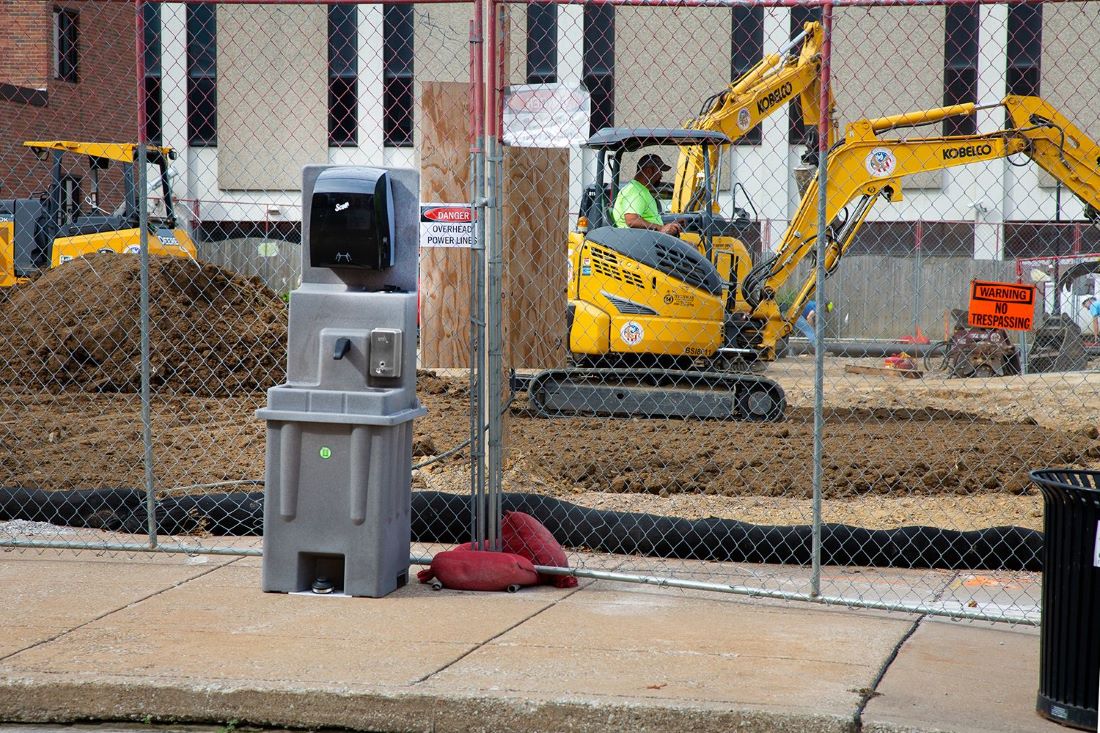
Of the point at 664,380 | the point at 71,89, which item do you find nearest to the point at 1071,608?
the point at 664,380

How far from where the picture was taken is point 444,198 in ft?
24.5

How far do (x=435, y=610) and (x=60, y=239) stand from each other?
15.6m

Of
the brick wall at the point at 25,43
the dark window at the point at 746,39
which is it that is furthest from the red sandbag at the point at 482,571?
the brick wall at the point at 25,43

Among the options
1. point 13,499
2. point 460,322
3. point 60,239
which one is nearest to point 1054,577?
point 460,322

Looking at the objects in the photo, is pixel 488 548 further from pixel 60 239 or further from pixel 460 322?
pixel 60 239

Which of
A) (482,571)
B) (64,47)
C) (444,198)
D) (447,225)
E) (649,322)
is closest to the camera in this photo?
(482,571)

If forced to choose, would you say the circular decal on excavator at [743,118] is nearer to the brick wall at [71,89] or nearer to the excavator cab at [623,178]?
the excavator cab at [623,178]

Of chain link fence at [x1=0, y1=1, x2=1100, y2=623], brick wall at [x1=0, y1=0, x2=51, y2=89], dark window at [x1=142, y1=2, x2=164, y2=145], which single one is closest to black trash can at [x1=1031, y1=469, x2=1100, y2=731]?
chain link fence at [x1=0, y1=1, x2=1100, y2=623]

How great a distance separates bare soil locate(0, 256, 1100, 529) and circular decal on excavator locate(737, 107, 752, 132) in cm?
349

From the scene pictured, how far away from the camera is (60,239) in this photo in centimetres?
1936

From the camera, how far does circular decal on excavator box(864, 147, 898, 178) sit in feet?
43.8

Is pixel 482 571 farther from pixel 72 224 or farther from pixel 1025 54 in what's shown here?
pixel 1025 54

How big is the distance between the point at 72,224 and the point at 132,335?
5.53 m

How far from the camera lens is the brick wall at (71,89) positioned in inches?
1067
